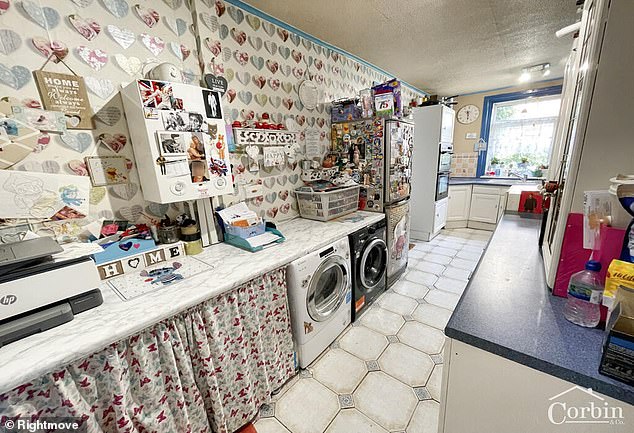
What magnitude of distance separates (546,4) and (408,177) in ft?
5.18

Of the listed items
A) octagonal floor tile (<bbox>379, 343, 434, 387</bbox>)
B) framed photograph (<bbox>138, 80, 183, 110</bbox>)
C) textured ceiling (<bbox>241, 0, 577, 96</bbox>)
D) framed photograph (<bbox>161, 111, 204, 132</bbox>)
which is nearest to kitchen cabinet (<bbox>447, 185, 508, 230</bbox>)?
textured ceiling (<bbox>241, 0, 577, 96</bbox>)

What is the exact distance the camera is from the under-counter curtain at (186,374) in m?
0.76

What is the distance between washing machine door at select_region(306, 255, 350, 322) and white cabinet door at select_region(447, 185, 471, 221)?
3216 millimetres

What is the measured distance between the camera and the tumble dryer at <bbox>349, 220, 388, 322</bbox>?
1.93 meters

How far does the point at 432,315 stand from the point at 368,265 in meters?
0.69

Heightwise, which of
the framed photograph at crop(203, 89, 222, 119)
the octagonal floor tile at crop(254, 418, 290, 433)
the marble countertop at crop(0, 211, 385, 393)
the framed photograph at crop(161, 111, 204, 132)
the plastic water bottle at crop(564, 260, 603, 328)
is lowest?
the octagonal floor tile at crop(254, 418, 290, 433)

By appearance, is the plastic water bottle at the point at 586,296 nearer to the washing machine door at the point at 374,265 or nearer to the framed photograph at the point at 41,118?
the washing machine door at the point at 374,265

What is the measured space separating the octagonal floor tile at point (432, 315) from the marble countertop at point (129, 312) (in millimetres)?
1181

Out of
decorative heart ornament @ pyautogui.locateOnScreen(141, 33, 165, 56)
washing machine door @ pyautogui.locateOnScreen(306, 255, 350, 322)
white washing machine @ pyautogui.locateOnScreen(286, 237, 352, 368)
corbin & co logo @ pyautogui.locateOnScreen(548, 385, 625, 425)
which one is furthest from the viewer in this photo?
washing machine door @ pyautogui.locateOnScreen(306, 255, 350, 322)

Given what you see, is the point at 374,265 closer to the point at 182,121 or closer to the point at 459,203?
the point at 182,121

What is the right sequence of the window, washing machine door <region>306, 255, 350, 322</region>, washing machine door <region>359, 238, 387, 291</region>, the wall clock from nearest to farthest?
washing machine door <region>306, 255, 350, 322</region> → washing machine door <region>359, 238, 387, 291</region> → the window → the wall clock

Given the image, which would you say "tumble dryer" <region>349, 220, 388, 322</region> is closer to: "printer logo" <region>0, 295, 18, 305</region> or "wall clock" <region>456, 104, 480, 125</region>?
"printer logo" <region>0, 295, 18, 305</region>

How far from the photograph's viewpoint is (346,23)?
1.96 metres

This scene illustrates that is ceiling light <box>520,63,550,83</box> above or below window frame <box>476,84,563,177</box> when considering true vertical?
above
